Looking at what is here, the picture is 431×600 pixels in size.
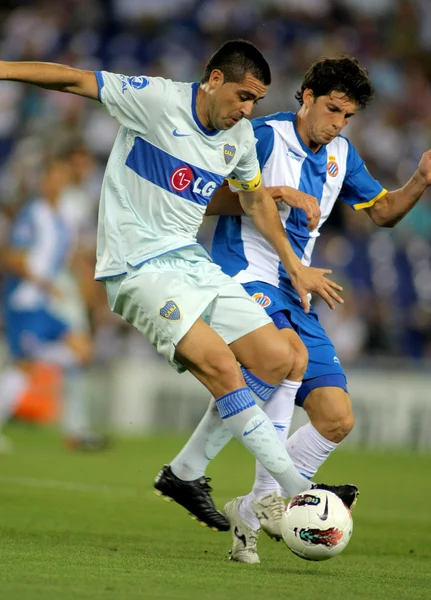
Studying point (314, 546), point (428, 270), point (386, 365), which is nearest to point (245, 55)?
point (314, 546)

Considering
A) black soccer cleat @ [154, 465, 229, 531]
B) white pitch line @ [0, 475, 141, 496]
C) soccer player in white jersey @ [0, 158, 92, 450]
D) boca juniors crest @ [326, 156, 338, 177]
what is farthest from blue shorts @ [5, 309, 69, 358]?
black soccer cleat @ [154, 465, 229, 531]

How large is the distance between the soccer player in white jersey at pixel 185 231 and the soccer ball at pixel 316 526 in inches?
6.4

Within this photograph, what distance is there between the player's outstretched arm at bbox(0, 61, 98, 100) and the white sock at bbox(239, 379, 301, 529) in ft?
5.66

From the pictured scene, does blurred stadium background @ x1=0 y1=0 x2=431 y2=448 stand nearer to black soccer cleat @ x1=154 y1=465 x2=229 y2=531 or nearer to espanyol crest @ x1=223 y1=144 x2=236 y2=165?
espanyol crest @ x1=223 y1=144 x2=236 y2=165

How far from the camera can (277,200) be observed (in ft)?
20.4


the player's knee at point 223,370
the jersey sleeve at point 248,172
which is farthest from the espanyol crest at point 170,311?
the jersey sleeve at point 248,172

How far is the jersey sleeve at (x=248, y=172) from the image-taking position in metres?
5.94

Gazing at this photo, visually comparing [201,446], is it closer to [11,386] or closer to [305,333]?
[305,333]

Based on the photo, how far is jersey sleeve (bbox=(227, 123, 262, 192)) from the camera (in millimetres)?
5941

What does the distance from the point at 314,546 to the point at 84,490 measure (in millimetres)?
3743

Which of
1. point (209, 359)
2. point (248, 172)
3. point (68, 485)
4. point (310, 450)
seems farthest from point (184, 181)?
point (68, 485)

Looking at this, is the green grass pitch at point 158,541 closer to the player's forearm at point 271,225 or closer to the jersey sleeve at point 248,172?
the player's forearm at point 271,225

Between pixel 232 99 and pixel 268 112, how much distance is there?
36.7ft

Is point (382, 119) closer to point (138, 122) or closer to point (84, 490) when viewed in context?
point (84, 490)
